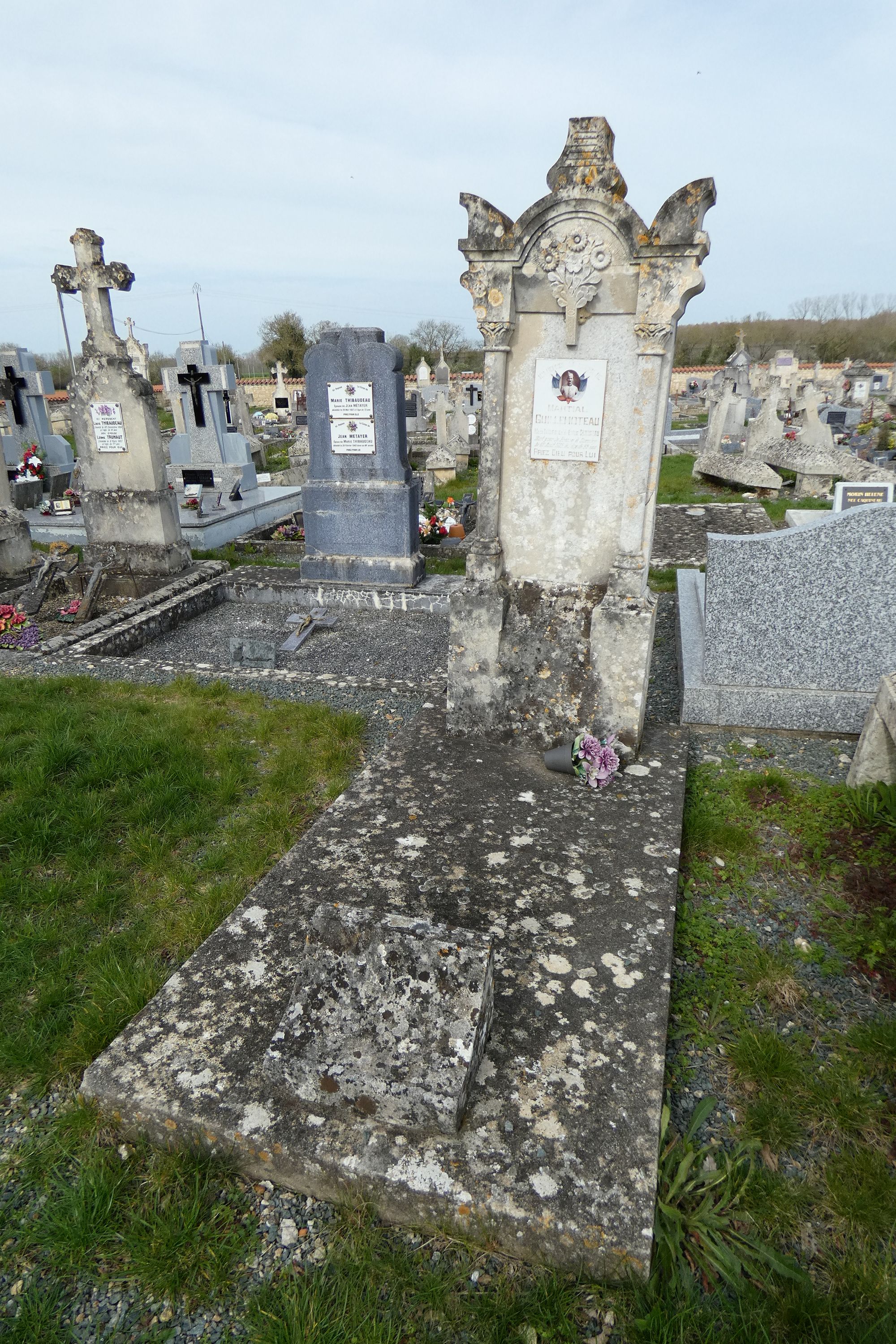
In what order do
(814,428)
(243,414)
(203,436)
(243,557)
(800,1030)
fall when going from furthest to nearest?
1. (243,414)
2. (814,428)
3. (203,436)
4. (243,557)
5. (800,1030)

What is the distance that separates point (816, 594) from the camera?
434cm

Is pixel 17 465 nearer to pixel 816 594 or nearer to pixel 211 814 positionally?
pixel 211 814

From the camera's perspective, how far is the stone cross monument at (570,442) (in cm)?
338

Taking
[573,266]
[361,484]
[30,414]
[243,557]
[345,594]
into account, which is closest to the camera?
[573,266]

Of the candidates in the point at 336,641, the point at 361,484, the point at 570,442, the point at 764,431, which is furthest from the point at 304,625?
the point at 764,431

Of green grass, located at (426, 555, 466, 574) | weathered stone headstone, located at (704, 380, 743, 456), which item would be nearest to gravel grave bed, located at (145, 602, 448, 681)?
green grass, located at (426, 555, 466, 574)

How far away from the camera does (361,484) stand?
794 cm

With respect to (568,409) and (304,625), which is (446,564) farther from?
(568,409)

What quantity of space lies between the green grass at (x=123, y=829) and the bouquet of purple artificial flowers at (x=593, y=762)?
4.38 feet

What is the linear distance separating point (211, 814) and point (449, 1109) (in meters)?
2.29

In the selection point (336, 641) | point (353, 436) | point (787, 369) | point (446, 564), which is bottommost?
point (336, 641)

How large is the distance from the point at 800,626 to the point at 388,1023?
11.7ft

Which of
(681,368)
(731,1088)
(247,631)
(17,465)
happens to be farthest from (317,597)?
(681,368)

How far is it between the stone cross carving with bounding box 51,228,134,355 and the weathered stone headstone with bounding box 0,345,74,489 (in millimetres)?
7095
